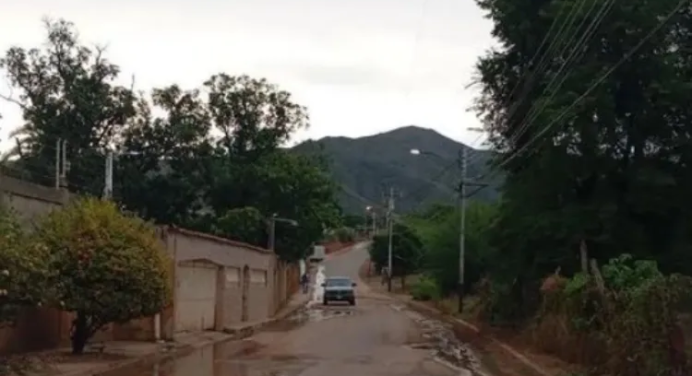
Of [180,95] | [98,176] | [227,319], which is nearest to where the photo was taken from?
[227,319]

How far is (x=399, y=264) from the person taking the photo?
109250 mm

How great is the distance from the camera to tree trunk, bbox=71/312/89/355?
23.9 meters

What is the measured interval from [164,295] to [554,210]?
9917mm

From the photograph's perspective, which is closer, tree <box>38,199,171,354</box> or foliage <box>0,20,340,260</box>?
tree <box>38,199,171,354</box>

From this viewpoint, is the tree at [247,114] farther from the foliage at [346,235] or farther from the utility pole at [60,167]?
the foliage at [346,235]

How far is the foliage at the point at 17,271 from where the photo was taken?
56.8 ft

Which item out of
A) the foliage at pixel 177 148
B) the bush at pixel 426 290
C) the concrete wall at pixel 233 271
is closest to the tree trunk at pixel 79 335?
the concrete wall at pixel 233 271

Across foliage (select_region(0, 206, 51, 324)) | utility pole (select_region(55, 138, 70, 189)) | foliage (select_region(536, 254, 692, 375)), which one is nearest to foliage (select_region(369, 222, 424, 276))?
utility pole (select_region(55, 138, 70, 189))

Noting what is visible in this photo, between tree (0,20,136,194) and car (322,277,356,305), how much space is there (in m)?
17.0

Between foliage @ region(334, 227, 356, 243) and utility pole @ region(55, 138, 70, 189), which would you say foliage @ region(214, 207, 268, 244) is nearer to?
utility pole @ region(55, 138, 70, 189)

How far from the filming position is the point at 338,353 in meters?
27.1

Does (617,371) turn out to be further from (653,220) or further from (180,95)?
(180,95)

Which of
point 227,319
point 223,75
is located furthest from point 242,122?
point 227,319

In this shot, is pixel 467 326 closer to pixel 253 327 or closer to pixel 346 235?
pixel 253 327
